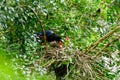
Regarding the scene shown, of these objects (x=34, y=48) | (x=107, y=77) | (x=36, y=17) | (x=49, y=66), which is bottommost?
(x=107, y=77)

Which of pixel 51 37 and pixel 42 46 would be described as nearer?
pixel 42 46

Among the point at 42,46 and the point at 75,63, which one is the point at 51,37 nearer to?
the point at 42,46

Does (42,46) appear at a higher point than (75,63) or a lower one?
higher

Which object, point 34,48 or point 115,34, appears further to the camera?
point 115,34

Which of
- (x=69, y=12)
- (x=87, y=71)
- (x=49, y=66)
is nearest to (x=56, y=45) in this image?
(x=49, y=66)

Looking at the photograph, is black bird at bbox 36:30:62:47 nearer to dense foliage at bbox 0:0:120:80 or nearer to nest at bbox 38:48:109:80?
dense foliage at bbox 0:0:120:80

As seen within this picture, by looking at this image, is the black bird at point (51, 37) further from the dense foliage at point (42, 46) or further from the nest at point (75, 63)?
the nest at point (75, 63)

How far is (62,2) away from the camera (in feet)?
11.1

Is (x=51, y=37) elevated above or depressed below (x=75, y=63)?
above

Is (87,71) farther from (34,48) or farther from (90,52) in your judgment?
(34,48)

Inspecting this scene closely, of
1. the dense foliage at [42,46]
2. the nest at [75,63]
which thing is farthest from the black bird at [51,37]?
the nest at [75,63]

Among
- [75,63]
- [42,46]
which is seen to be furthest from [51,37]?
[75,63]

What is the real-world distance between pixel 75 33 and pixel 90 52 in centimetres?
39

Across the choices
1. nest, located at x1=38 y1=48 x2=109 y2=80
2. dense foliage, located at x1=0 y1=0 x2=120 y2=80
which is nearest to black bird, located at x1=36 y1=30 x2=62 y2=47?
dense foliage, located at x1=0 y1=0 x2=120 y2=80
